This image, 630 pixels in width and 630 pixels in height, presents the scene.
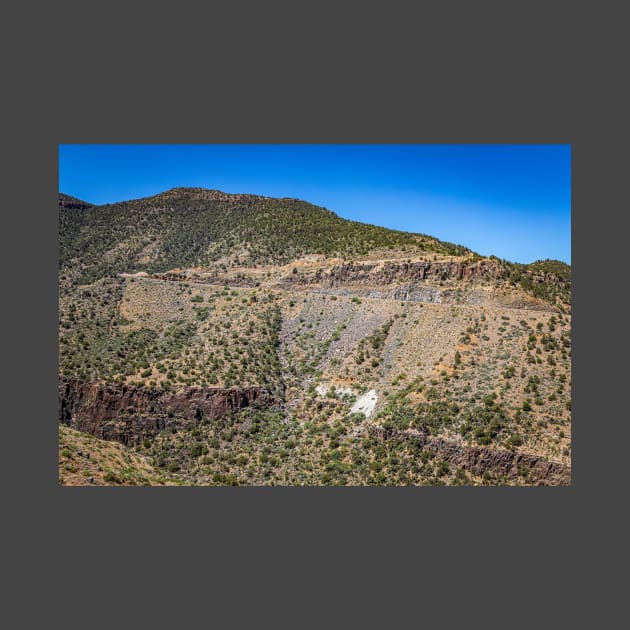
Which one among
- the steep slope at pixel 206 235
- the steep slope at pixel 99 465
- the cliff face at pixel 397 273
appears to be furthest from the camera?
the steep slope at pixel 206 235

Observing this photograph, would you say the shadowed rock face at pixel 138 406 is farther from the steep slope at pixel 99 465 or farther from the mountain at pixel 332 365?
the steep slope at pixel 99 465

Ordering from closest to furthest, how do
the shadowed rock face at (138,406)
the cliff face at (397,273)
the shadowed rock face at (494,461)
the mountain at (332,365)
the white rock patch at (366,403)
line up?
the shadowed rock face at (494,461) < the mountain at (332,365) < the white rock patch at (366,403) < the shadowed rock face at (138,406) < the cliff face at (397,273)

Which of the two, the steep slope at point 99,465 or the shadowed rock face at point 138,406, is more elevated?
the shadowed rock face at point 138,406

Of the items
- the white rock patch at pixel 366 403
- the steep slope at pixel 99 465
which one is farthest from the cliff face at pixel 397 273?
the steep slope at pixel 99 465

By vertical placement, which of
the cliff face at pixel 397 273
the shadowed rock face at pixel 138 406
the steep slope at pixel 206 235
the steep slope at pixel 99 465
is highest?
the steep slope at pixel 206 235

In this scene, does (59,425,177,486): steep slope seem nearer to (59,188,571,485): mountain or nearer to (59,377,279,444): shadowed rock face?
(59,188,571,485): mountain

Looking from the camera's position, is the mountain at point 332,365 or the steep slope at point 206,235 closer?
the mountain at point 332,365
